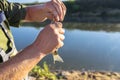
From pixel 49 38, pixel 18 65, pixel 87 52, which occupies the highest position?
pixel 49 38

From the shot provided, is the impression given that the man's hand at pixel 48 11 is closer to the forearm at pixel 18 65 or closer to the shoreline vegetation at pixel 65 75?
the forearm at pixel 18 65

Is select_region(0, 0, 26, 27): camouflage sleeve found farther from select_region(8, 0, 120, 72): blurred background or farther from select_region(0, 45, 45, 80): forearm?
select_region(8, 0, 120, 72): blurred background

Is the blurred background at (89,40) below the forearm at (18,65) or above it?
below

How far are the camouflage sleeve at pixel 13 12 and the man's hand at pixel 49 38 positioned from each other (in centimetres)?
39

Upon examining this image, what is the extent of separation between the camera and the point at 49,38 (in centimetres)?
157

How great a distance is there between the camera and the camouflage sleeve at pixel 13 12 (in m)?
1.92

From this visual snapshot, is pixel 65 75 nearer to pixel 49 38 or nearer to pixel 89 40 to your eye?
pixel 89 40

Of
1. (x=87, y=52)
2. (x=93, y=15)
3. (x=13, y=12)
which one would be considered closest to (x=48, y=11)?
(x=13, y=12)

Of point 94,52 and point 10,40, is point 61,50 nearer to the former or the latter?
point 94,52

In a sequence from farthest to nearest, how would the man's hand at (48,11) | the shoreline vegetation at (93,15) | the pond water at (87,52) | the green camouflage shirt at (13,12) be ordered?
the shoreline vegetation at (93,15) → the pond water at (87,52) → the green camouflage shirt at (13,12) → the man's hand at (48,11)

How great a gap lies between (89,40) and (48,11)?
7089 millimetres

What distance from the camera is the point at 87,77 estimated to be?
546 cm

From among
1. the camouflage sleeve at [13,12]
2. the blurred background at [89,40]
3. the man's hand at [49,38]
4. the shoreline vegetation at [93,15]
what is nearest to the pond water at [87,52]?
the blurred background at [89,40]

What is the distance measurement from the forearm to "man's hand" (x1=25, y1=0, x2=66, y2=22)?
20cm
